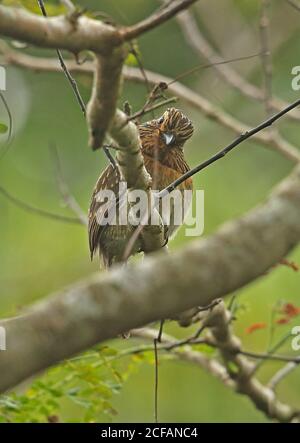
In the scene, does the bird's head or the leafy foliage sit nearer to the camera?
the leafy foliage

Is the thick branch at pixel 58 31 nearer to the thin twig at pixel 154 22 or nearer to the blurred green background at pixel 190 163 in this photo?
the thin twig at pixel 154 22

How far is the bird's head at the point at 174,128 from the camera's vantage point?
3.56m

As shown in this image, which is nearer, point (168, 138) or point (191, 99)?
point (168, 138)

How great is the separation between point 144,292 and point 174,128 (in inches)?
91.7

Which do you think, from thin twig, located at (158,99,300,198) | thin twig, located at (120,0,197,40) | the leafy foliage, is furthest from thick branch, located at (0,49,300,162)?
thin twig, located at (120,0,197,40)

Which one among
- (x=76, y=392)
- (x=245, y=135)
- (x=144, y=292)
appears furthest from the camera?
(x=76, y=392)

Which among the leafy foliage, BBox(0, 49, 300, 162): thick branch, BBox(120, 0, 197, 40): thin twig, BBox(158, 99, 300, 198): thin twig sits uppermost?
BBox(0, 49, 300, 162): thick branch

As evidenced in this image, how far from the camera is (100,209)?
11.0 ft

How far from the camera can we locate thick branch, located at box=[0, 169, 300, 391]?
3.98ft

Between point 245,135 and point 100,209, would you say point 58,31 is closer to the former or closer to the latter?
point 245,135

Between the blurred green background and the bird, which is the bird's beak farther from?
the blurred green background

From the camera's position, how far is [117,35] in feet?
5.19

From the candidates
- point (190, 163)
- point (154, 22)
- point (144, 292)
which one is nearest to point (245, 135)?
point (154, 22)

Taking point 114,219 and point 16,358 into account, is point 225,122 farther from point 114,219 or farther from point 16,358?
point 16,358
